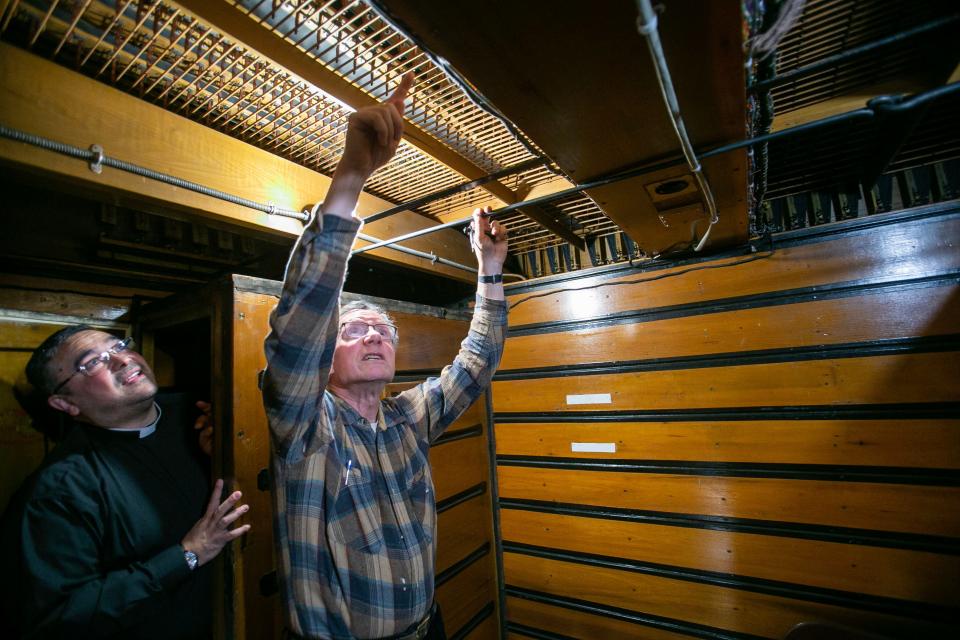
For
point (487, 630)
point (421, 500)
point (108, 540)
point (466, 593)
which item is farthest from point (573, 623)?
point (108, 540)

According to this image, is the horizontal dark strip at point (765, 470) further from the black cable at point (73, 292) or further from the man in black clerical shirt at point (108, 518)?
the black cable at point (73, 292)

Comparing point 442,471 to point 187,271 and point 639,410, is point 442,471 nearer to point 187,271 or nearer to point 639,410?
point 639,410

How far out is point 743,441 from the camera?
2908mm

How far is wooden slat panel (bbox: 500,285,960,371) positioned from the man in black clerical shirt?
103 inches

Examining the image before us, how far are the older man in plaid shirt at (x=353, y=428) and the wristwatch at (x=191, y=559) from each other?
0.45 m

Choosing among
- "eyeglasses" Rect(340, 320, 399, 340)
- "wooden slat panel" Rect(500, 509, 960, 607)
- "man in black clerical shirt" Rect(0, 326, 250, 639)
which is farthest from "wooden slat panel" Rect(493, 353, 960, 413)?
"man in black clerical shirt" Rect(0, 326, 250, 639)

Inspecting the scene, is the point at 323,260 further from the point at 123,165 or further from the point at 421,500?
the point at 421,500

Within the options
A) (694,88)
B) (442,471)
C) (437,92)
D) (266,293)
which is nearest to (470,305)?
(442,471)

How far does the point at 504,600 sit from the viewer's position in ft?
12.3

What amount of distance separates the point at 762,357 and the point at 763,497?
985 millimetres

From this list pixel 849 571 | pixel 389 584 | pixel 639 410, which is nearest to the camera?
pixel 389 584

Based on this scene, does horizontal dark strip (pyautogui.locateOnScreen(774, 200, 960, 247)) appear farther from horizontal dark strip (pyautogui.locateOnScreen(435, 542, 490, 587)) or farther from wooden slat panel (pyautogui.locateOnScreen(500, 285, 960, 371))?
horizontal dark strip (pyautogui.locateOnScreen(435, 542, 490, 587))

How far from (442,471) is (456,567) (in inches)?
32.1

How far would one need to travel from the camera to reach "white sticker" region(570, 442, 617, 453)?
3354 millimetres
